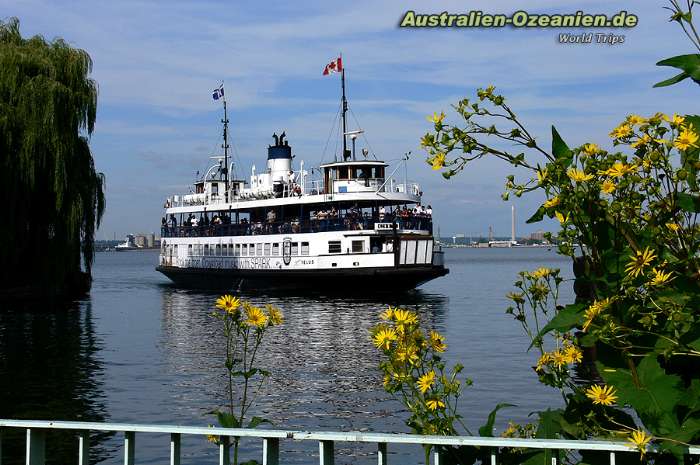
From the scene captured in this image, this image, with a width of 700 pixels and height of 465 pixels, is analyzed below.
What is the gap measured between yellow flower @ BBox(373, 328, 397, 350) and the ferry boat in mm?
40460

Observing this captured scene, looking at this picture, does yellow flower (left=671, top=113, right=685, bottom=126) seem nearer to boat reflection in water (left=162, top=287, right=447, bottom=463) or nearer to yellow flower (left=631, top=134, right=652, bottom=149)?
yellow flower (left=631, top=134, right=652, bottom=149)

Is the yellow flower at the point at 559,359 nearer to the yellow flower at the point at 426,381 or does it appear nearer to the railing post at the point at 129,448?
the yellow flower at the point at 426,381

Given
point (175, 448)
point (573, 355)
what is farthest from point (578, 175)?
point (175, 448)

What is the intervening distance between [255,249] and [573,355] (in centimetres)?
4938

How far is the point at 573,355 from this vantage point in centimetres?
355

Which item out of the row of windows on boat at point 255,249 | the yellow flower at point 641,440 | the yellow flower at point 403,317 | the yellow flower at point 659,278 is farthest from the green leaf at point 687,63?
the row of windows on boat at point 255,249

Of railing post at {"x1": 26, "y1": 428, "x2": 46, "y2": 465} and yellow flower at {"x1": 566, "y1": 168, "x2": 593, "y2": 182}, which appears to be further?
railing post at {"x1": 26, "y1": 428, "x2": 46, "y2": 465}

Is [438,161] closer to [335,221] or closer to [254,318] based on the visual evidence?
[254,318]

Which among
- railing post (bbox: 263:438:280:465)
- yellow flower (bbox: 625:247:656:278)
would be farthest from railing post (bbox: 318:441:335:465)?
yellow flower (bbox: 625:247:656:278)

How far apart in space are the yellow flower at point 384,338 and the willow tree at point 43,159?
98.7 feet

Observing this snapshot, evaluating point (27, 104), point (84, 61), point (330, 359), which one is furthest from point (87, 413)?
point (84, 61)

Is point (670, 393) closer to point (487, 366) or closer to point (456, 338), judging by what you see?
point (487, 366)

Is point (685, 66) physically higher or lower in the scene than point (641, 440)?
higher

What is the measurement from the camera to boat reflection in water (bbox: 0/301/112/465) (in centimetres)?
1347
